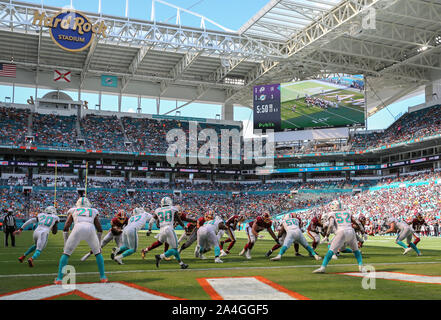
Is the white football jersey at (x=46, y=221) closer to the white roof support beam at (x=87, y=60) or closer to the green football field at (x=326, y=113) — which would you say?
the white roof support beam at (x=87, y=60)

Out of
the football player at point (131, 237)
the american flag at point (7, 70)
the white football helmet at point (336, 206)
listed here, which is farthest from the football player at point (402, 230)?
the american flag at point (7, 70)

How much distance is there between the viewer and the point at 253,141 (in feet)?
203

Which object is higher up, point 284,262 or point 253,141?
point 253,141

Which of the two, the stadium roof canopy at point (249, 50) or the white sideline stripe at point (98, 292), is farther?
the stadium roof canopy at point (249, 50)

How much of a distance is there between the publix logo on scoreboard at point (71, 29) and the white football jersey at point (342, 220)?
29745 millimetres

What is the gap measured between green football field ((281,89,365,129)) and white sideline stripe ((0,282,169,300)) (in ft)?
150

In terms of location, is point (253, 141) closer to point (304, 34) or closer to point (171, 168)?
point (171, 168)

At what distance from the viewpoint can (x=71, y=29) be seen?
34844 millimetres

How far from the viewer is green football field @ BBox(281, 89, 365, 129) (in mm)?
50862

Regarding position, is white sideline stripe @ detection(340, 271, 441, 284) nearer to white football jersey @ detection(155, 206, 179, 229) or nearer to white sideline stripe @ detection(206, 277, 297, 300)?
white sideline stripe @ detection(206, 277, 297, 300)

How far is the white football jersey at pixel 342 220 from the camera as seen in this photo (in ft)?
33.0

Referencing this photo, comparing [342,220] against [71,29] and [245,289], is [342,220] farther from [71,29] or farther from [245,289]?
[71,29]
